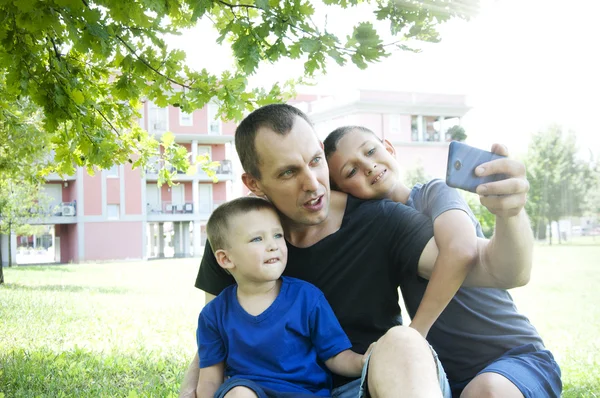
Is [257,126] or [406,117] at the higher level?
[406,117]

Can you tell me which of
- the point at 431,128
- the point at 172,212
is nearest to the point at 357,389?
the point at 172,212

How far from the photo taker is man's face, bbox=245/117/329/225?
2211 mm

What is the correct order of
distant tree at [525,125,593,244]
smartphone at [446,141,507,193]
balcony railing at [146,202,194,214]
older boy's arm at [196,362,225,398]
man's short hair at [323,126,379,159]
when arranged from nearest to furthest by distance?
smartphone at [446,141,507,193]
older boy's arm at [196,362,225,398]
man's short hair at [323,126,379,159]
balcony railing at [146,202,194,214]
distant tree at [525,125,593,244]

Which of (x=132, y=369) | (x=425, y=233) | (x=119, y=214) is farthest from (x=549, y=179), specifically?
(x=425, y=233)

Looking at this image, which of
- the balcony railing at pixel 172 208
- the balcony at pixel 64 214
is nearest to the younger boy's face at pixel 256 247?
the balcony at pixel 64 214

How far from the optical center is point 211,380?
218 cm

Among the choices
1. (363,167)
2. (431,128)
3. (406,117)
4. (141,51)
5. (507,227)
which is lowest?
(507,227)

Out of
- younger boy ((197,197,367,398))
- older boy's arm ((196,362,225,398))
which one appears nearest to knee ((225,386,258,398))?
younger boy ((197,197,367,398))

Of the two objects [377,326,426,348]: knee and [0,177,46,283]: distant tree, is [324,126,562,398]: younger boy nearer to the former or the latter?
[377,326,426,348]: knee

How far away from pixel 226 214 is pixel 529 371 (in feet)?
3.83

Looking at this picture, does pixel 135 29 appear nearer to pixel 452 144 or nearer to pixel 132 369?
pixel 452 144

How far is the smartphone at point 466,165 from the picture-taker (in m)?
1.68

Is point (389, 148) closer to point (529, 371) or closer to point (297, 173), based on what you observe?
point (297, 173)

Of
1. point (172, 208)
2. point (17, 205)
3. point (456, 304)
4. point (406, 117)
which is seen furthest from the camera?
point (406, 117)
